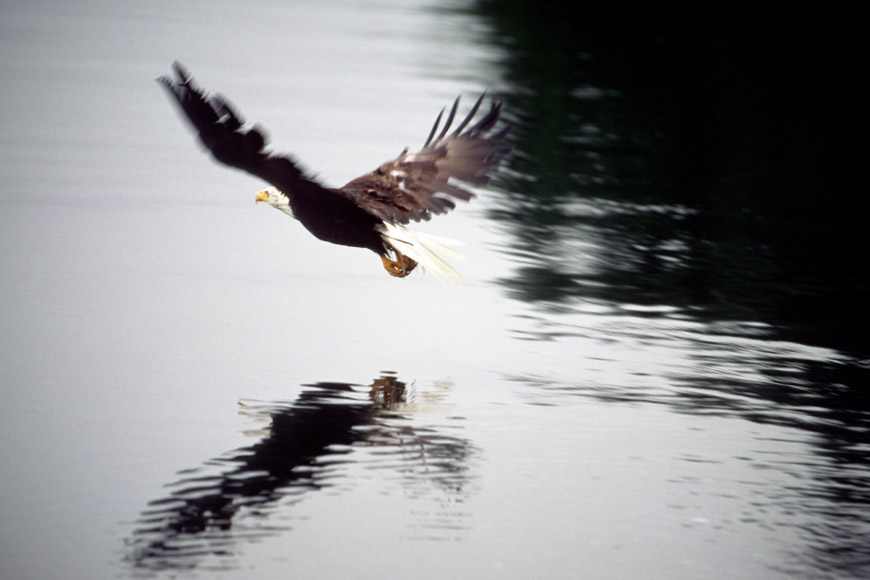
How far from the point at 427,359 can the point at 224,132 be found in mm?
1912

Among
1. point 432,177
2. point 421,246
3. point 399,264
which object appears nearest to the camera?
point 421,246

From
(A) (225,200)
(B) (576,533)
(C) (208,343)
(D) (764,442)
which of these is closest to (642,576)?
(B) (576,533)

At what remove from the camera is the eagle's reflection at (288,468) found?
521 centimetres

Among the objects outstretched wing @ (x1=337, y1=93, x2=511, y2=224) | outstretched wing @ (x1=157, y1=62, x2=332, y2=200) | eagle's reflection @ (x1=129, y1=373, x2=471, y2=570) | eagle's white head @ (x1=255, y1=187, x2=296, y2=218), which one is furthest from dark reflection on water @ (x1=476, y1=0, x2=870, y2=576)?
outstretched wing @ (x1=157, y1=62, x2=332, y2=200)

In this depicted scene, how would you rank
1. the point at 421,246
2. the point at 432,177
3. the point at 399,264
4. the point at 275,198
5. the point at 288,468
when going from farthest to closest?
1. the point at 275,198
2. the point at 399,264
3. the point at 432,177
4. the point at 421,246
5. the point at 288,468

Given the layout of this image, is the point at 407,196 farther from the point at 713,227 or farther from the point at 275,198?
the point at 713,227

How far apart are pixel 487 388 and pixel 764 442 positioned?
1.57m

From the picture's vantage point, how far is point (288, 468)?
19.5 ft

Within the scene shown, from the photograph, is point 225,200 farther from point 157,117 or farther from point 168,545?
point 168,545

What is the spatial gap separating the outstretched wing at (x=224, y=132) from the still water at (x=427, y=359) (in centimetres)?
119

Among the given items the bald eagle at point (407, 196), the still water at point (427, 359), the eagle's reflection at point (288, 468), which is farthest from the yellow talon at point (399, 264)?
the eagle's reflection at point (288, 468)

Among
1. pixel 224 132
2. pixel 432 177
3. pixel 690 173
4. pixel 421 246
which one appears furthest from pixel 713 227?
pixel 224 132

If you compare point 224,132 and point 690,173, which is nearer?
point 224,132

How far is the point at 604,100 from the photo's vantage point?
17.8 metres
